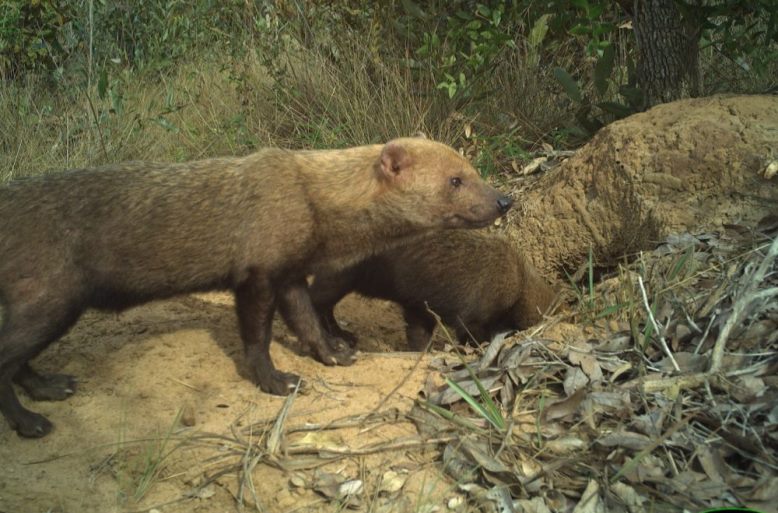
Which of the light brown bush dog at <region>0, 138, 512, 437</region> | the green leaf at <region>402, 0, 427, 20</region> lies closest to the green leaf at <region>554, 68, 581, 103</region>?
the green leaf at <region>402, 0, 427, 20</region>

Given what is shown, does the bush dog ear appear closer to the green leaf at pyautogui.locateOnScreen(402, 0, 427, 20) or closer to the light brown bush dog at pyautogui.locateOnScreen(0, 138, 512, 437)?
the light brown bush dog at pyautogui.locateOnScreen(0, 138, 512, 437)

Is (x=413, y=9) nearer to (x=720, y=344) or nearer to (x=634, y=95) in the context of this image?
(x=634, y=95)

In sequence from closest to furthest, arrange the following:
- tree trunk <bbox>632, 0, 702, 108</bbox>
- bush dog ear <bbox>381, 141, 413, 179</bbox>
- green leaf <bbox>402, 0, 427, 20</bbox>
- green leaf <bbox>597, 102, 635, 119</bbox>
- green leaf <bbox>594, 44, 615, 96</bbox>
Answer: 1. bush dog ear <bbox>381, 141, 413, 179</bbox>
2. tree trunk <bbox>632, 0, 702, 108</bbox>
3. green leaf <bbox>594, 44, 615, 96</bbox>
4. green leaf <bbox>597, 102, 635, 119</bbox>
5. green leaf <bbox>402, 0, 427, 20</bbox>

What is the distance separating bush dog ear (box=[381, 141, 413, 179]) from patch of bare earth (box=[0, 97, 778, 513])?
1.09 metres

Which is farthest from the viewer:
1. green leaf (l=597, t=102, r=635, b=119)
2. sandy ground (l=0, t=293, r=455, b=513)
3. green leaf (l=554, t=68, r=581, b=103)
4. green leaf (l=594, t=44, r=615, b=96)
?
green leaf (l=554, t=68, r=581, b=103)

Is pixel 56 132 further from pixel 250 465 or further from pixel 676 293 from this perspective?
pixel 676 293

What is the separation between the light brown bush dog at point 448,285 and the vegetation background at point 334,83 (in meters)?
1.23

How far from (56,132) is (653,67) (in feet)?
18.5

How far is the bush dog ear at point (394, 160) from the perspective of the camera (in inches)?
174

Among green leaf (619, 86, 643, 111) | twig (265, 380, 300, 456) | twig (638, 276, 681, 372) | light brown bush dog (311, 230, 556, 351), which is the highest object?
green leaf (619, 86, 643, 111)

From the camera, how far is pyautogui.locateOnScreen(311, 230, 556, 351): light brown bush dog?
18.1 ft

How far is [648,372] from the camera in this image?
3.53 m

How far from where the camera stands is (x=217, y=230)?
14.1 ft

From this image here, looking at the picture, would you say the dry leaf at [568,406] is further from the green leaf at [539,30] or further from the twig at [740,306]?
the green leaf at [539,30]
